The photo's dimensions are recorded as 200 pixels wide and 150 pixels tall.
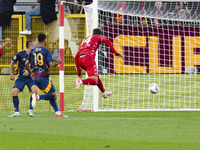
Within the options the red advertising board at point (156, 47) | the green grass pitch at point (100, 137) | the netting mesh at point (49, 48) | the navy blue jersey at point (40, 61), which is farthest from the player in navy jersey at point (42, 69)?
the red advertising board at point (156, 47)

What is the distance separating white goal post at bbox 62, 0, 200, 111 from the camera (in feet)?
50.3

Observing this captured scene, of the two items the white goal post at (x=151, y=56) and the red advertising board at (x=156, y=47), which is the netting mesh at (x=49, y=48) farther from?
the red advertising board at (x=156, y=47)

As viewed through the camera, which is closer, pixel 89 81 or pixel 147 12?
pixel 89 81

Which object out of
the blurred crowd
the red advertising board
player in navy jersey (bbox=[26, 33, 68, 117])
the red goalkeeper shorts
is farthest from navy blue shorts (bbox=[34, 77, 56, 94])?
the red advertising board

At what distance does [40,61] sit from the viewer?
1023 cm

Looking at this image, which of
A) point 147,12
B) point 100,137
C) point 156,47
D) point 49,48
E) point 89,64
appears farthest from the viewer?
point 147,12

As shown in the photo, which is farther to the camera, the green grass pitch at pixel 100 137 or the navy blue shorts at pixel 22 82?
the navy blue shorts at pixel 22 82

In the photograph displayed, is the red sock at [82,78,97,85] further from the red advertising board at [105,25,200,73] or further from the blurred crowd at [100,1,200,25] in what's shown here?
the red advertising board at [105,25,200,73]

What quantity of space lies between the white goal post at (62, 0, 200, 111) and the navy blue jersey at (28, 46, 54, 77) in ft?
15.4

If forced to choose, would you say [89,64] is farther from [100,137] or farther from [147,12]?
[147,12]

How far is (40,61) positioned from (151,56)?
6960 mm

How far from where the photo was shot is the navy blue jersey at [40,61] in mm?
10227

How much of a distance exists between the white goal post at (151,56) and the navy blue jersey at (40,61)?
4.69m

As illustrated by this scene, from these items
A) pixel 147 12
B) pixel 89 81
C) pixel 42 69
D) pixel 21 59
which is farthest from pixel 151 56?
pixel 42 69
